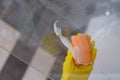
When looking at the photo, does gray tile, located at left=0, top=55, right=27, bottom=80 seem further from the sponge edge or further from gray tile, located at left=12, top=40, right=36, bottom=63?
the sponge edge

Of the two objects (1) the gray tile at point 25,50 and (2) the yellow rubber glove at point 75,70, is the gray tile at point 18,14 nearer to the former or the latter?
(1) the gray tile at point 25,50

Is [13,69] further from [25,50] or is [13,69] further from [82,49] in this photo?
[82,49]

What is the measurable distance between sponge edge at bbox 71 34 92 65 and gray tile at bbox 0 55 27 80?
0.42 meters

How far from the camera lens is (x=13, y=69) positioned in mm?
1184

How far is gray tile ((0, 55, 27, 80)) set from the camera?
1166 mm

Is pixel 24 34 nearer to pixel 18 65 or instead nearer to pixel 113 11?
pixel 18 65

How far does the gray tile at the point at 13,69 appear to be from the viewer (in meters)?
1.17

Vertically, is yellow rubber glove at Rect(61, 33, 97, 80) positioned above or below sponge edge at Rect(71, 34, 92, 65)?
below

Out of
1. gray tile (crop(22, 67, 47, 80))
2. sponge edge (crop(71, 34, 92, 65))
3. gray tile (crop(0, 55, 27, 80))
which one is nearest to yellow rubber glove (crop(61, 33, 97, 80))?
sponge edge (crop(71, 34, 92, 65))

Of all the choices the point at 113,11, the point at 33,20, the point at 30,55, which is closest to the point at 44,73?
the point at 30,55

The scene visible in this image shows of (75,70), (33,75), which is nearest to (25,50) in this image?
(33,75)

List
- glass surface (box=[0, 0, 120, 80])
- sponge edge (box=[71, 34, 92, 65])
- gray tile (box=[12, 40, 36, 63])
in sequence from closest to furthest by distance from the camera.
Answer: sponge edge (box=[71, 34, 92, 65])
glass surface (box=[0, 0, 120, 80])
gray tile (box=[12, 40, 36, 63])

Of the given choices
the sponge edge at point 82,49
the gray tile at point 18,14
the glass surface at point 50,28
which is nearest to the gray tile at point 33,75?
the glass surface at point 50,28

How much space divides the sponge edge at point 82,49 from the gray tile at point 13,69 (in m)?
0.42
